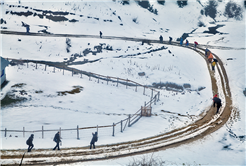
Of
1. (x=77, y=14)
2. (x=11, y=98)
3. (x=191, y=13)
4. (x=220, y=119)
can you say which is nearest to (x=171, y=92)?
(x=220, y=119)

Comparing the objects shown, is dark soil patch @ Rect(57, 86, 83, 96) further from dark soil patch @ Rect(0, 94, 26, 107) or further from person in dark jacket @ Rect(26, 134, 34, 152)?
person in dark jacket @ Rect(26, 134, 34, 152)

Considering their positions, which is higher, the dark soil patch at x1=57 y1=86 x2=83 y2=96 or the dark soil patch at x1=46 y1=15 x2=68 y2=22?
the dark soil patch at x1=46 y1=15 x2=68 y2=22

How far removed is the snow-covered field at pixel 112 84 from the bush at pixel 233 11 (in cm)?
1325

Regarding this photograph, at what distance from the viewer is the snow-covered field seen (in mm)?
17172

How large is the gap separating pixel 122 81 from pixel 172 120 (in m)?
10.3

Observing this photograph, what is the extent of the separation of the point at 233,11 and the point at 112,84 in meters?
52.0

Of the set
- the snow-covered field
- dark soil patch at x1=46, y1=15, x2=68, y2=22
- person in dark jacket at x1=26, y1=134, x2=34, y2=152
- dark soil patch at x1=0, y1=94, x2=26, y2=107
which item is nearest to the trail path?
person in dark jacket at x1=26, y1=134, x2=34, y2=152

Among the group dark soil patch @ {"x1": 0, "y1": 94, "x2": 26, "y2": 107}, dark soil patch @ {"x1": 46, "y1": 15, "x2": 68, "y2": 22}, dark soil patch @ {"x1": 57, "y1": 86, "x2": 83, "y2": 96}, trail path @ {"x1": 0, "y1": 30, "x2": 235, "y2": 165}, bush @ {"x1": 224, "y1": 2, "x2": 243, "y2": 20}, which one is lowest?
trail path @ {"x1": 0, "y1": 30, "x2": 235, "y2": 165}

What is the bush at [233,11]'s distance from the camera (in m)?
64.6

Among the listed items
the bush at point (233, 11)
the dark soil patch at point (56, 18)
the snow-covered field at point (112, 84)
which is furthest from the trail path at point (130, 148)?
the bush at point (233, 11)

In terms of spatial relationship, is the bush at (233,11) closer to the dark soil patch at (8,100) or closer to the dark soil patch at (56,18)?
the dark soil patch at (56,18)

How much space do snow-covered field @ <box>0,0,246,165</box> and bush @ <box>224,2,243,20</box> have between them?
13252 mm

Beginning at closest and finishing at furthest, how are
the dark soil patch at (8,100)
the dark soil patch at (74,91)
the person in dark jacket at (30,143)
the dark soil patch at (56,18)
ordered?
the person in dark jacket at (30,143) < the dark soil patch at (8,100) < the dark soil patch at (74,91) < the dark soil patch at (56,18)

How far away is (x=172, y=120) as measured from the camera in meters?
20.7
